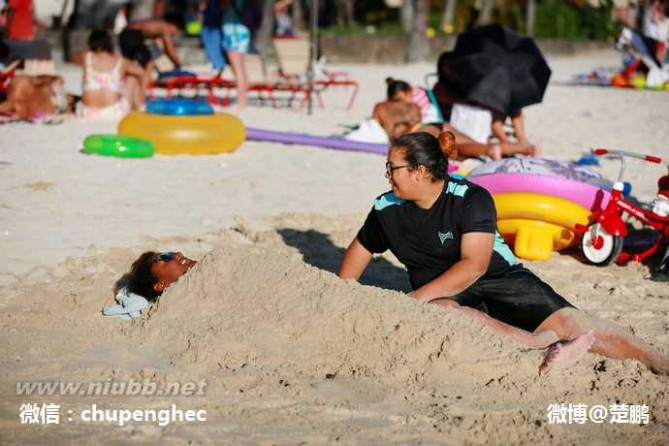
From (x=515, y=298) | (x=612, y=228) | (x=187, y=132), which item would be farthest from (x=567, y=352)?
(x=187, y=132)

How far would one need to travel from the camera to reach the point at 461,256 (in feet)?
14.6

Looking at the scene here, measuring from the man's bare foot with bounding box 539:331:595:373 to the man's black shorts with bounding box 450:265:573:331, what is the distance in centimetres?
39

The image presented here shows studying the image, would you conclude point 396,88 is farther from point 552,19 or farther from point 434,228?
point 552,19

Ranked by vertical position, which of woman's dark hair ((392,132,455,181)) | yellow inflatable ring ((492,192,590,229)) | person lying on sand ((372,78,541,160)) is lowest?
person lying on sand ((372,78,541,160))

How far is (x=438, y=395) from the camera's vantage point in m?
3.89

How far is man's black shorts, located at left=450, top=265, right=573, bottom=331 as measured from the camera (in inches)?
178

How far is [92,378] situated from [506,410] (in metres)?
1.66

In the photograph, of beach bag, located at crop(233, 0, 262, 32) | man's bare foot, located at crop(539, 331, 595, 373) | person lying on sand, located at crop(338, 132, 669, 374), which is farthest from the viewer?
beach bag, located at crop(233, 0, 262, 32)

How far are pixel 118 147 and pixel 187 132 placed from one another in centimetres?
70

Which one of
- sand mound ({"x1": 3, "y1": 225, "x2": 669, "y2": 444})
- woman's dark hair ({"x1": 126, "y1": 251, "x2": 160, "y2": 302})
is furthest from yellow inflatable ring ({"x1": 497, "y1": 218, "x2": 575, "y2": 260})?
A: woman's dark hair ({"x1": 126, "y1": 251, "x2": 160, "y2": 302})

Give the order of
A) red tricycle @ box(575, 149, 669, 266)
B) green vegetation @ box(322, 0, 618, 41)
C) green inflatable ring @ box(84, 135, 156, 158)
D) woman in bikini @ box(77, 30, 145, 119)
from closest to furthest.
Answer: red tricycle @ box(575, 149, 669, 266) < green inflatable ring @ box(84, 135, 156, 158) < woman in bikini @ box(77, 30, 145, 119) < green vegetation @ box(322, 0, 618, 41)

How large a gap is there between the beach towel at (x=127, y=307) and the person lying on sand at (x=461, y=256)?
1.09 m

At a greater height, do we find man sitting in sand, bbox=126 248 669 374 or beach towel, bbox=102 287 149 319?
man sitting in sand, bbox=126 248 669 374

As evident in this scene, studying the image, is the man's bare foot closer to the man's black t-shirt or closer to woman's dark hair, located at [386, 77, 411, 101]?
the man's black t-shirt
